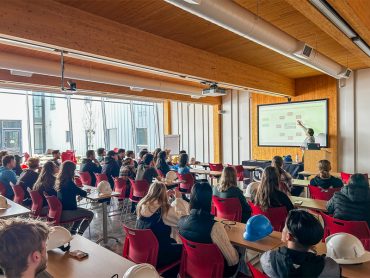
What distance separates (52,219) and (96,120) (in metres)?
9.21

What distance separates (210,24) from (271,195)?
289 cm

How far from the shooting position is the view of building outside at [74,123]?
1096 cm

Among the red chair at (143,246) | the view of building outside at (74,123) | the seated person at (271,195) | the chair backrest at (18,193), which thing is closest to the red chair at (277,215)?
the seated person at (271,195)

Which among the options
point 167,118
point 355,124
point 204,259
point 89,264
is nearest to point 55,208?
point 89,264

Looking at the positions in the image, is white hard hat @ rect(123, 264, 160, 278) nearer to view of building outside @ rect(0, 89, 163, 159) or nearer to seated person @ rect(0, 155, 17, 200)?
seated person @ rect(0, 155, 17, 200)

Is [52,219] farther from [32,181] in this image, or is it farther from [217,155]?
[217,155]

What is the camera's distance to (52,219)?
13.9 feet

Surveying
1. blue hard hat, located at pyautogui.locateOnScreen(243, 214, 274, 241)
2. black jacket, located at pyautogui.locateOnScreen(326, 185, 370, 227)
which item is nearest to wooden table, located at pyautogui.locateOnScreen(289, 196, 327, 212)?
black jacket, located at pyautogui.locateOnScreen(326, 185, 370, 227)

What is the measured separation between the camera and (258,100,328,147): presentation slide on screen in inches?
378

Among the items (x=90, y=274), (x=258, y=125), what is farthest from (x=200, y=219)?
(x=258, y=125)

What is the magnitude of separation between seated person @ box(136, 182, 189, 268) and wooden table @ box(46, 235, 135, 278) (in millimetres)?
547

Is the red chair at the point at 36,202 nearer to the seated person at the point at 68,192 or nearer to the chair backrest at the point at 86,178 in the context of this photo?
the seated person at the point at 68,192

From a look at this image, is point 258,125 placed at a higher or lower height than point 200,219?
higher

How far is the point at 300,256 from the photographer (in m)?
1.68
